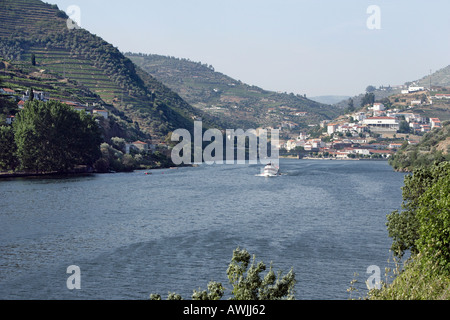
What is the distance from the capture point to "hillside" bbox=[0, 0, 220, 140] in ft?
375

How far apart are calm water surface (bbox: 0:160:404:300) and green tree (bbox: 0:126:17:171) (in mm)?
6628

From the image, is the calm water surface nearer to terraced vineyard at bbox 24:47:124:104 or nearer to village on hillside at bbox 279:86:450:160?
terraced vineyard at bbox 24:47:124:104

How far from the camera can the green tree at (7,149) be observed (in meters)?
60.0

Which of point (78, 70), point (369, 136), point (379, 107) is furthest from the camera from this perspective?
point (379, 107)

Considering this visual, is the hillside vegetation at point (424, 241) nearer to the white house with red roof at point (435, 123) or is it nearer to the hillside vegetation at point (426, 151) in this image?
the hillside vegetation at point (426, 151)

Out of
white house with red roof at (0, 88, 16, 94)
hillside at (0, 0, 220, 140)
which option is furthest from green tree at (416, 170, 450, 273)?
hillside at (0, 0, 220, 140)

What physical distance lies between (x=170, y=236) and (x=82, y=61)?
106267 mm

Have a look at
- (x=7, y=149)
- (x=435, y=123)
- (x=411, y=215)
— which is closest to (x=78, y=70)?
(x=7, y=149)

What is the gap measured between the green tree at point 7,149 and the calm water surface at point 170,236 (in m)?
6.63

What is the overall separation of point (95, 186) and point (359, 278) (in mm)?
36540

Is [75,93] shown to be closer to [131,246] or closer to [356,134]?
[131,246]

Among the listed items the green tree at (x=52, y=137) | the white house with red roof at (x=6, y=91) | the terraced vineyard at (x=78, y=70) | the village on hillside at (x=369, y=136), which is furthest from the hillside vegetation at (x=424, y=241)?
Answer: the village on hillside at (x=369, y=136)

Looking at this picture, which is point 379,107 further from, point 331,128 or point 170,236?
point 170,236

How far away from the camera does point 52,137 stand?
207 ft
